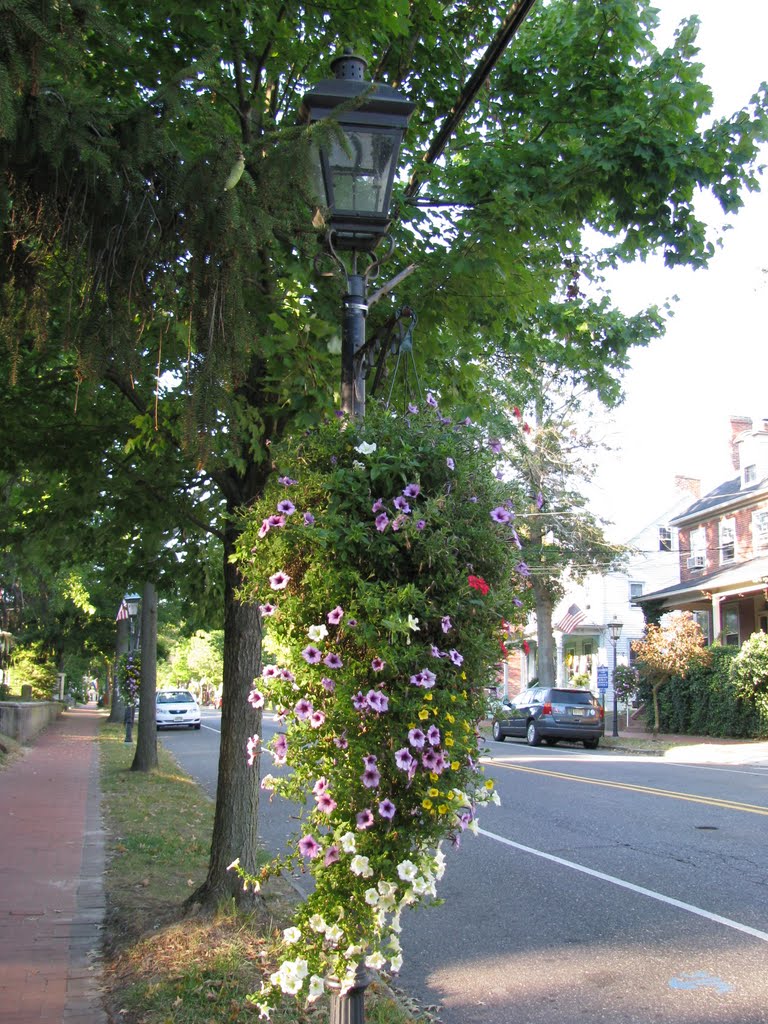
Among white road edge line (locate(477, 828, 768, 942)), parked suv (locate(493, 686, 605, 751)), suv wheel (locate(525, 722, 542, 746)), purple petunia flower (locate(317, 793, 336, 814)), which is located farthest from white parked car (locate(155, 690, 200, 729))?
purple petunia flower (locate(317, 793, 336, 814))

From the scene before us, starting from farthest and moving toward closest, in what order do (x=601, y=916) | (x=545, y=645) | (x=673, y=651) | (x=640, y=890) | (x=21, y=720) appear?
(x=545, y=645) < (x=673, y=651) < (x=21, y=720) < (x=640, y=890) < (x=601, y=916)

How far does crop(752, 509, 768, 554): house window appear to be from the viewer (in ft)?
96.1

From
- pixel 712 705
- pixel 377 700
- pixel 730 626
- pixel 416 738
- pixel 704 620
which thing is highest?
pixel 704 620

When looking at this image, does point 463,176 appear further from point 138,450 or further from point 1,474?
point 1,474

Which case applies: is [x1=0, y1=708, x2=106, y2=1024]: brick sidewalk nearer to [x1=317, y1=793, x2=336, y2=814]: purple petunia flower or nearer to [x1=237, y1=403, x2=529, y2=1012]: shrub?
[x1=237, y1=403, x2=529, y2=1012]: shrub

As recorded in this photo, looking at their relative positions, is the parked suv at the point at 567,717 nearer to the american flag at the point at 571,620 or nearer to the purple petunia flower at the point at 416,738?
the american flag at the point at 571,620

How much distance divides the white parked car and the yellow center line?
1887 cm

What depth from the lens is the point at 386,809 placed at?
317 cm

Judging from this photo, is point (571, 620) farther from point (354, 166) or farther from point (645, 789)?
point (354, 166)

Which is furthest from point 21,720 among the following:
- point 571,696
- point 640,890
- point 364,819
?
point 364,819

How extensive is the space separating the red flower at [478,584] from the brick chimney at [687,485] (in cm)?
4062

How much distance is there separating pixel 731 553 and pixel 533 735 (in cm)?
1100

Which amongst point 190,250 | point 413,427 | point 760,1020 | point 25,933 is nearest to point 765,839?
point 760,1020

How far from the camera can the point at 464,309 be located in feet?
20.3
